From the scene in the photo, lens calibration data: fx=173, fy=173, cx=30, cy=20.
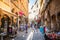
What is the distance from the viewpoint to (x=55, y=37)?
36.1 ft

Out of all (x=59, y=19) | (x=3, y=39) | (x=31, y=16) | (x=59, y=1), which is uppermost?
(x=31, y=16)

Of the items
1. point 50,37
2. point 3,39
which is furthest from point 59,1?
point 3,39

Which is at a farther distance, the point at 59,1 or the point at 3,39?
the point at 59,1

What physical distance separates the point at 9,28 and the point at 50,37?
6.90 meters

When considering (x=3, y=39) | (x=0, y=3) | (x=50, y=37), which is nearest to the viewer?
(x=50, y=37)

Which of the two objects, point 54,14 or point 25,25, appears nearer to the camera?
point 54,14

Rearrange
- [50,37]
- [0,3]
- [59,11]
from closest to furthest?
Answer: [50,37], [59,11], [0,3]

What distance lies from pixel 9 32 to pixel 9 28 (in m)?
0.42

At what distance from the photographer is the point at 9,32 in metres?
17.6

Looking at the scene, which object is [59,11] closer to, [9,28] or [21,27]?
[9,28]

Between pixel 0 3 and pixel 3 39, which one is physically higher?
A: pixel 0 3

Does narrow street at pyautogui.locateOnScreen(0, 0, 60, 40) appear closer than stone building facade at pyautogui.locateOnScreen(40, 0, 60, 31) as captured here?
Yes

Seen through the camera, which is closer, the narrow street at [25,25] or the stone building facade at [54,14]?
the narrow street at [25,25]

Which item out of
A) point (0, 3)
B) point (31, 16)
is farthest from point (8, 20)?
point (31, 16)
